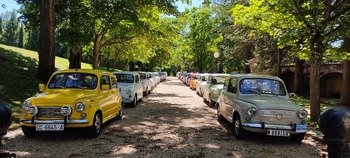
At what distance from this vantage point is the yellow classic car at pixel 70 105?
6.52m

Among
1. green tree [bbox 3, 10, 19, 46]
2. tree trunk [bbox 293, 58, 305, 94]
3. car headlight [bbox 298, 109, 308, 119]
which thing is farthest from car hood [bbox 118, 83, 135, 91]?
green tree [bbox 3, 10, 19, 46]

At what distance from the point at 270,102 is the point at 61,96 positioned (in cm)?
516

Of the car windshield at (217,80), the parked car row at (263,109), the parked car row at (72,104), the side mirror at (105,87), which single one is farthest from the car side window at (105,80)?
the car windshield at (217,80)

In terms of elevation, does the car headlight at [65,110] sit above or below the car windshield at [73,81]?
below

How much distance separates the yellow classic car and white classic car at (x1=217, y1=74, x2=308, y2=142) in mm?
3634

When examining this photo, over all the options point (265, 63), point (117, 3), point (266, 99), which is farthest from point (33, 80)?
point (265, 63)

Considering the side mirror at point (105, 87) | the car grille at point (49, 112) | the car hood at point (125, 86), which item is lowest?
the car grille at point (49, 112)

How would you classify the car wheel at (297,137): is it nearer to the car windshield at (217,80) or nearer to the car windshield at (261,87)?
the car windshield at (261,87)

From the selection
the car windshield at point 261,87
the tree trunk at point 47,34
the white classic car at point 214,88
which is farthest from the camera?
the white classic car at point 214,88

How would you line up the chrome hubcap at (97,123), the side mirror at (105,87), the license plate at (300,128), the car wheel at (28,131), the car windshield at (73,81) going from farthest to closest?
the side mirror at (105,87) → the car windshield at (73,81) → the chrome hubcap at (97,123) → the license plate at (300,128) → the car wheel at (28,131)

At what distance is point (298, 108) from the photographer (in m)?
7.13

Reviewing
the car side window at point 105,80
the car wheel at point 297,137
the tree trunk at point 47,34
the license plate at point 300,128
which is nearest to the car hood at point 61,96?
the car side window at point 105,80

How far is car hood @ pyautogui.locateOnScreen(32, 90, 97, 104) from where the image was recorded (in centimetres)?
661

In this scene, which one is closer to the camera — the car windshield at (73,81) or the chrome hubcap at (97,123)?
the chrome hubcap at (97,123)
